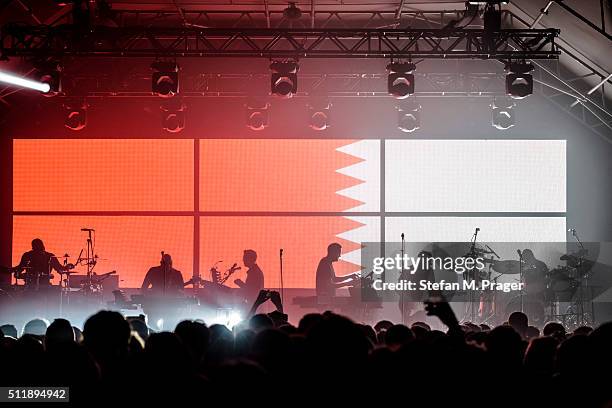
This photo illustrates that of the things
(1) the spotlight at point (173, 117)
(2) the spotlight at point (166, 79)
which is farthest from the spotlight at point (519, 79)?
(1) the spotlight at point (173, 117)

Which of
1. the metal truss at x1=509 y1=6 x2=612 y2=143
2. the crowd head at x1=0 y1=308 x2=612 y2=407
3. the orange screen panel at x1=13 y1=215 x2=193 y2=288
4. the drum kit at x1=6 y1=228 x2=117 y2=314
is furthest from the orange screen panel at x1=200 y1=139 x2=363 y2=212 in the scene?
the crowd head at x1=0 y1=308 x2=612 y2=407

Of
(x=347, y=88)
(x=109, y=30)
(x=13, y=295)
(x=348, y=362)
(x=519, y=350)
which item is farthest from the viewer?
(x=347, y=88)

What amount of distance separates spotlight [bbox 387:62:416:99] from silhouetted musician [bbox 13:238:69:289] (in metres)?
6.93

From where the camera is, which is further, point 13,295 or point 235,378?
point 13,295

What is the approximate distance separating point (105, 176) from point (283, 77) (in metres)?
6.40

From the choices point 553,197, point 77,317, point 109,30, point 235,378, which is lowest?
point 77,317

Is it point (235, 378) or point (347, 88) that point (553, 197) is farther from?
point (235, 378)

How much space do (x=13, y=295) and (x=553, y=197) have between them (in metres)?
11.3

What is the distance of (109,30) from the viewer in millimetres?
12695

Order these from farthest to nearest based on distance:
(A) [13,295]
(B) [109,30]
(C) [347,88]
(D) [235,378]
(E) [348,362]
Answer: (C) [347,88] < (A) [13,295] < (B) [109,30] < (E) [348,362] < (D) [235,378]

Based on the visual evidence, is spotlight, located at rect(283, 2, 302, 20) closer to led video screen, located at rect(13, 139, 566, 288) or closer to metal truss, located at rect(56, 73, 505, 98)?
metal truss, located at rect(56, 73, 505, 98)

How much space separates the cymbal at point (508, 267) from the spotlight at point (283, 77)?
204 inches

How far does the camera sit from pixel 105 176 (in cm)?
1783

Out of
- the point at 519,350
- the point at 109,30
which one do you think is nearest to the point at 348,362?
the point at 519,350
